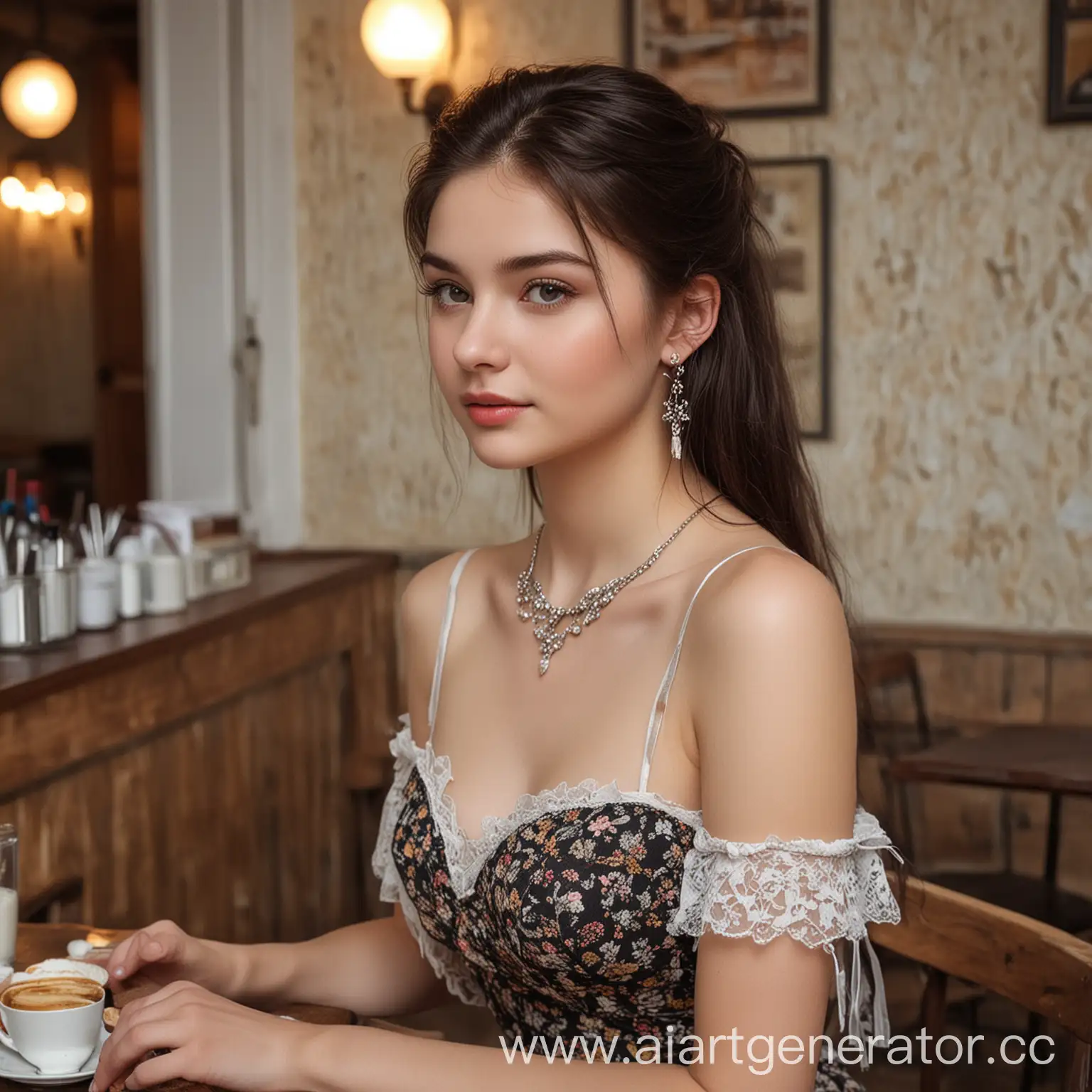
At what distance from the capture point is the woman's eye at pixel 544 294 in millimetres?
1441

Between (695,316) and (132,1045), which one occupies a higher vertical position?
(695,316)

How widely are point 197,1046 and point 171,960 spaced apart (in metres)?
0.28

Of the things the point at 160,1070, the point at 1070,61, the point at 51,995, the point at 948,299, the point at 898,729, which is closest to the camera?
the point at 160,1070

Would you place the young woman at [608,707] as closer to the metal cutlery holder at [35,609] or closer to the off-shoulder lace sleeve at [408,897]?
the off-shoulder lace sleeve at [408,897]

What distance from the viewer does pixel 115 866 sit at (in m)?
2.72

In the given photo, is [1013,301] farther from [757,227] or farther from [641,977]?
[641,977]

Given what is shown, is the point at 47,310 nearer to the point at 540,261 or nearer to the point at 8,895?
the point at 8,895

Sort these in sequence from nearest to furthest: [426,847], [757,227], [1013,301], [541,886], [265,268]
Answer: [541,886] < [426,847] < [757,227] < [1013,301] < [265,268]

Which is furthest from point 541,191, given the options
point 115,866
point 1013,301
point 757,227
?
point 1013,301

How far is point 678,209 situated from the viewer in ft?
5.02

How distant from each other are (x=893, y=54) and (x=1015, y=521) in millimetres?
1132

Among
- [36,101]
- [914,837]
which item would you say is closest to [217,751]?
[914,837]

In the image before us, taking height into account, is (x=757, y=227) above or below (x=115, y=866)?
above

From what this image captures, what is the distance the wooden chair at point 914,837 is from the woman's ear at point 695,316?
1130 mm
